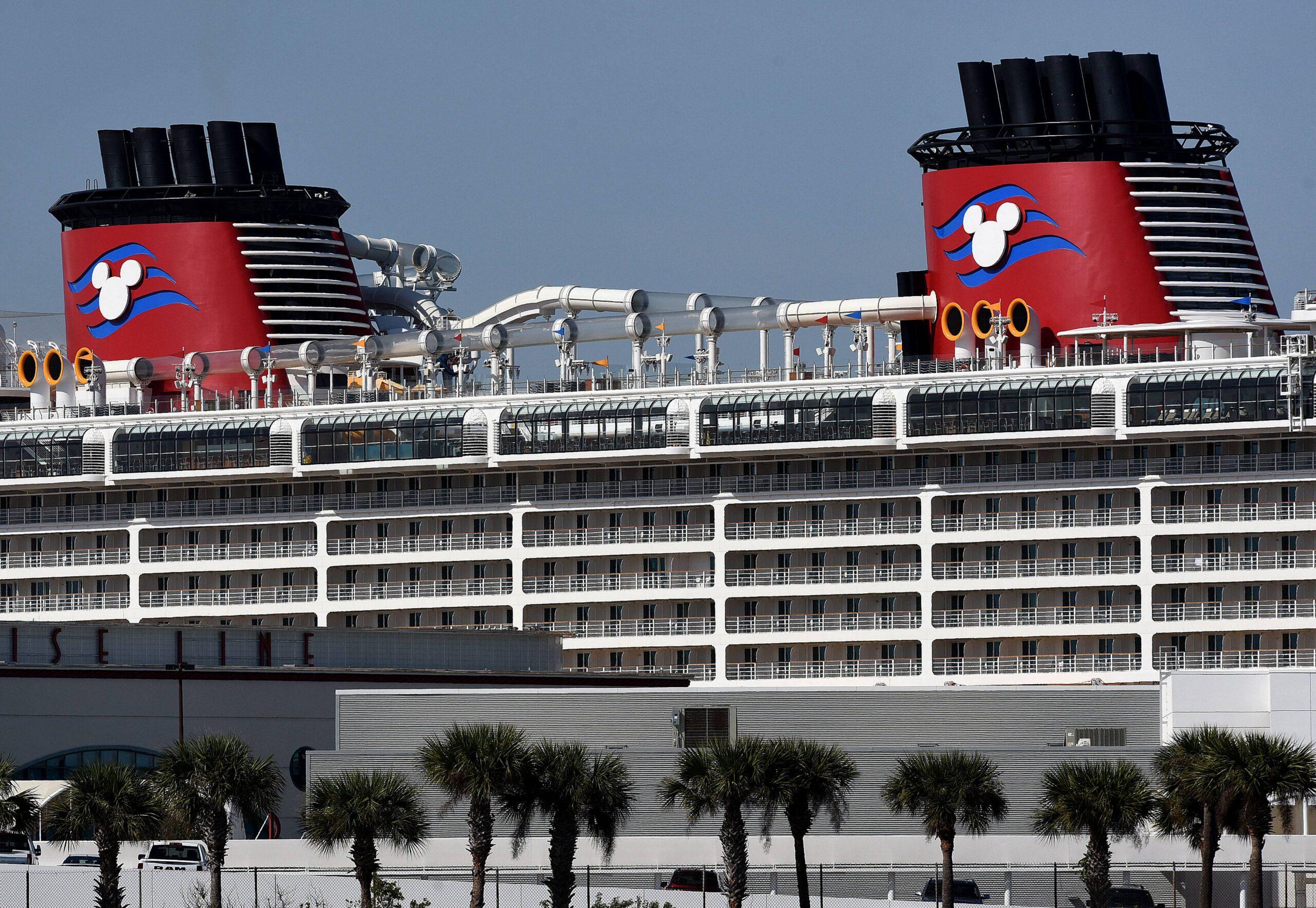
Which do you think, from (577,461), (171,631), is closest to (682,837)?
(171,631)

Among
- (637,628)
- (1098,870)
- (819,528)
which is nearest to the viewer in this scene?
(1098,870)

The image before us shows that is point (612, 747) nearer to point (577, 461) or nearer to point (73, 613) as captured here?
point (577, 461)

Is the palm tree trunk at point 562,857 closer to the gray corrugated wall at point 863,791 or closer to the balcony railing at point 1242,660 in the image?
the gray corrugated wall at point 863,791

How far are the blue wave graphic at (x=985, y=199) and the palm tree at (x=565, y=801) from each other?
1288 inches

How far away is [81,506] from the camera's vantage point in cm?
9250

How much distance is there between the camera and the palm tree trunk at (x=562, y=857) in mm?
55125

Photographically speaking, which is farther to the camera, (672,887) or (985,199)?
(985,199)

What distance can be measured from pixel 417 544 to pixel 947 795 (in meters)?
33.6

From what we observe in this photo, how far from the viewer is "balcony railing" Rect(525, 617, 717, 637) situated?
3312 inches

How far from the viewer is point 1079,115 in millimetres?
85125

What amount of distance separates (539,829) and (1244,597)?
24.4 m

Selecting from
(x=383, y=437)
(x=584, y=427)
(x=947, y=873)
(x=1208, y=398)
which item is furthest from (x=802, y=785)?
(x=383, y=437)

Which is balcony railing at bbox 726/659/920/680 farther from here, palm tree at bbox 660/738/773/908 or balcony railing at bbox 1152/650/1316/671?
palm tree at bbox 660/738/773/908

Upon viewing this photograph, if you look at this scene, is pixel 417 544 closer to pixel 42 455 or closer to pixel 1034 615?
pixel 42 455
